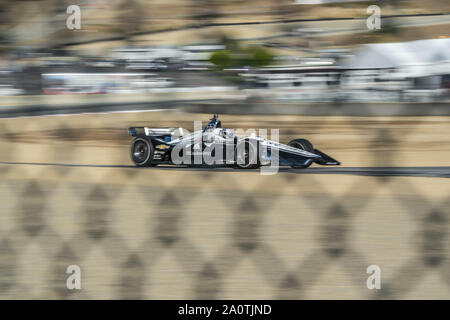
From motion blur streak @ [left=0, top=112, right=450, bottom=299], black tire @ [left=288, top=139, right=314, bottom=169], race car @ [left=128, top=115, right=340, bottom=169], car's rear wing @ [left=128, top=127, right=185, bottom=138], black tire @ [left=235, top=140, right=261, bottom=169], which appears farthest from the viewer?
car's rear wing @ [left=128, top=127, right=185, bottom=138]

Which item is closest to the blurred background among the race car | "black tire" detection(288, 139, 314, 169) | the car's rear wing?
the race car

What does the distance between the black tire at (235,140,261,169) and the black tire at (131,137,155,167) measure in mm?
475

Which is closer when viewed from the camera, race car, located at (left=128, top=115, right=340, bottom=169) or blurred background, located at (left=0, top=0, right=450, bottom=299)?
blurred background, located at (left=0, top=0, right=450, bottom=299)

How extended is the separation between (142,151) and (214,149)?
0.41 m

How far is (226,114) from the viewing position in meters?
0.89

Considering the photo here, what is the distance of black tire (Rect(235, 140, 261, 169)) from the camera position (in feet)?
8.79

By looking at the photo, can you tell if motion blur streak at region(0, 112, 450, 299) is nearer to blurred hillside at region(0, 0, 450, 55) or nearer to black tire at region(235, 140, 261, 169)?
blurred hillside at region(0, 0, 450, 55)

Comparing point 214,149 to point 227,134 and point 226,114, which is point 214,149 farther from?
point 226,114

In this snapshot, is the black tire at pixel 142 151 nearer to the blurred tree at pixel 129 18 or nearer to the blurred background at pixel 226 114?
the blurred background at pixel 226 114

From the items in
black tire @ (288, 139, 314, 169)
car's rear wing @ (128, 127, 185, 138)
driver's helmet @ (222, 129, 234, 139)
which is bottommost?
black tire @ (288, 139, 314, 169)

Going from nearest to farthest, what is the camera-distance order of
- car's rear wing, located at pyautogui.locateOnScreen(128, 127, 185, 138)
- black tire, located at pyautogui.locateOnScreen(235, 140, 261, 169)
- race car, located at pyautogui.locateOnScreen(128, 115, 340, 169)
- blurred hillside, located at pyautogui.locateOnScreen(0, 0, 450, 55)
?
Answer: 1. blurred hillside, located at pyautogui.locateOnScreen(0, 0, 450, 55)
2. black tire, located at pyautogui.locateOnScreen(235, 140, 261, 169)
3. race car, located at pyautogui.locateOnScreen(128, 115, 340, 169)
4. car's rear wing, located at pyautogui.locateOnScreen(128, 127, 185, 138)

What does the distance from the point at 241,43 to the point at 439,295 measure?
418 mm

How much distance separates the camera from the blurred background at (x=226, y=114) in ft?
1.70

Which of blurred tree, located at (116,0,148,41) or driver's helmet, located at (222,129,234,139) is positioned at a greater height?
driver's helmet, located at (222,129,234,139)
